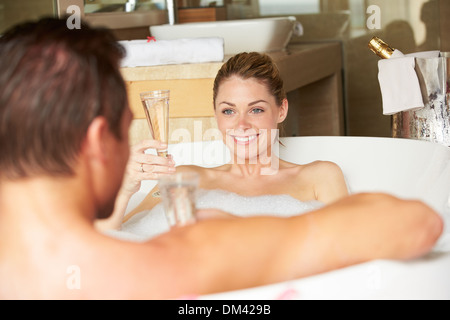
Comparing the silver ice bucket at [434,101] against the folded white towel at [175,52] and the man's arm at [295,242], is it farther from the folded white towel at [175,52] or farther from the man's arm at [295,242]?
the man's arm at [295,242]

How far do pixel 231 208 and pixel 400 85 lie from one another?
2.59ft

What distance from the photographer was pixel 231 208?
5.97 feet

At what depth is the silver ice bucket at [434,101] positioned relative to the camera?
7.11 feet

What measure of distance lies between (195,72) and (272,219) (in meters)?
1.36

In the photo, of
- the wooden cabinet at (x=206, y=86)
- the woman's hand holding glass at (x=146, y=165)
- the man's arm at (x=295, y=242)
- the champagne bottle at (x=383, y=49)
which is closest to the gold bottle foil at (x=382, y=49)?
the champagne bottle at (x=383, y=49)

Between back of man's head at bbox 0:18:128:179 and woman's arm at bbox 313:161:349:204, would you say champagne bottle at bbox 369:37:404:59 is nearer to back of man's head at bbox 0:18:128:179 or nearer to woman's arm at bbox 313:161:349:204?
woman's arm at bbox 313:161:349:204

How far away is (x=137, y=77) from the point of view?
225 centimetres

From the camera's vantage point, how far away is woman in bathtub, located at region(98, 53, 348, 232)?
1.91 metres

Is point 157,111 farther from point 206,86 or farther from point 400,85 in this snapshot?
point 400,85

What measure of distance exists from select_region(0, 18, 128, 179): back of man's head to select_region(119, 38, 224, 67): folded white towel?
1435mm

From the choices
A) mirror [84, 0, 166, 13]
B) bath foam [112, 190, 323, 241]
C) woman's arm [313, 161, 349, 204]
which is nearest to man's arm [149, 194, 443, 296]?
bath foam [112, 190, 323, 241]

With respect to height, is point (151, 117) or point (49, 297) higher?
point (151, 117)
